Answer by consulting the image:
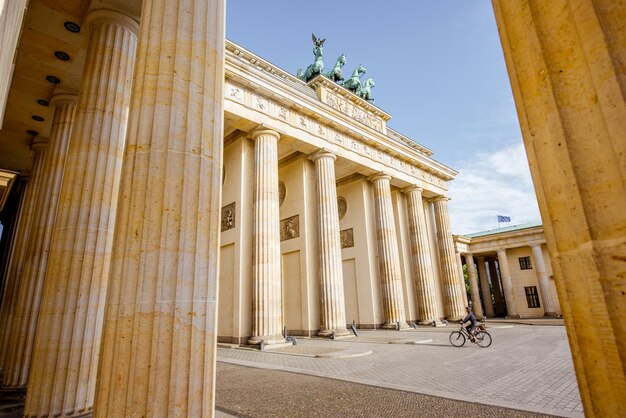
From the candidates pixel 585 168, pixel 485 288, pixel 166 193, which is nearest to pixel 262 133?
pixel 166 193

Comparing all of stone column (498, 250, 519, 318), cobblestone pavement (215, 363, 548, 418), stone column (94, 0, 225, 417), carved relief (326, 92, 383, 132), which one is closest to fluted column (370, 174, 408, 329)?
carved relief (326, 92, 383, 132)

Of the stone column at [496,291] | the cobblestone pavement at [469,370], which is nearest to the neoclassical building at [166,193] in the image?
the cobblestone pavement at [469,370]

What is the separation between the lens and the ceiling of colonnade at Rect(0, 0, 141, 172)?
6.60 m

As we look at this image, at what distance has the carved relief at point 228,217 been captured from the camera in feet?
51.8

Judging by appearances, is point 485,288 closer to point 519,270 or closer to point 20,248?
point 519,270

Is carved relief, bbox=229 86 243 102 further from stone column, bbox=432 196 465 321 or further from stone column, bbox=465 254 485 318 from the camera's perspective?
stone column, bbox=465 254 485 318

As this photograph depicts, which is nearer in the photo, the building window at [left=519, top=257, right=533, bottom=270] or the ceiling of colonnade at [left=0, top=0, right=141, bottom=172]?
the ceiling of colonnade at [left=0, top=0, right=141, bottom=172]

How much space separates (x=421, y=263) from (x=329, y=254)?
8.95 m

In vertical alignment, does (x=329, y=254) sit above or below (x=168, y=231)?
above

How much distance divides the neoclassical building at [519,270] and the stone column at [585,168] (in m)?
33.0

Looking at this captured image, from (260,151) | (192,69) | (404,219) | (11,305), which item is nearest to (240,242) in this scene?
(260,151)

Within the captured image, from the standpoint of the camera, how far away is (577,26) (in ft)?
4.40

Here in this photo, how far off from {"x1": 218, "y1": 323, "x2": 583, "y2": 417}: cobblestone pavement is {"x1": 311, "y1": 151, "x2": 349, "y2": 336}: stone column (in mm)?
4501

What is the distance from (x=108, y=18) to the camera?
20.7 feet
